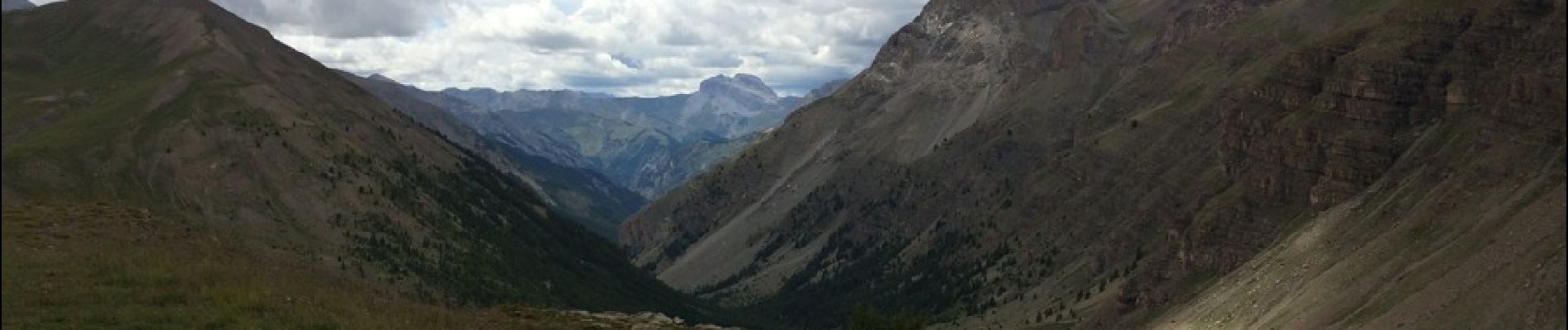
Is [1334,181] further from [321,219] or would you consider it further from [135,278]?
[321,219]

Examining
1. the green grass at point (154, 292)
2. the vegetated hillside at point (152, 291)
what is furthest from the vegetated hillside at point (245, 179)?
the green grass at point (154, 292)

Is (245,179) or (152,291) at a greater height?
(245,179)

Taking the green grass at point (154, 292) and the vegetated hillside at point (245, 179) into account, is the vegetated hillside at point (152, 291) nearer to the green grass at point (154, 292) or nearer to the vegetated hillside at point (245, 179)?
the green grass at point (154, 292)

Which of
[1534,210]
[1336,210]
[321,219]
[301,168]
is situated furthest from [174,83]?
[1534,210]

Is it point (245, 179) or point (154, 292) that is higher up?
point (245, 179)

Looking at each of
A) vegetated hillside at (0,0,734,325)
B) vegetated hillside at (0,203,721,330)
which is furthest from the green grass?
vegetated hillside at (0,0,734,325)

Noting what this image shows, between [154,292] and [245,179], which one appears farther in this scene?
[245,179]

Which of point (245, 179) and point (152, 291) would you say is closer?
point (152, 291)

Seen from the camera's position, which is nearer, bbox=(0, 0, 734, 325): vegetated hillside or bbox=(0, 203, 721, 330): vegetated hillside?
bbox=(0, 203, 721, 330): vegetated hillside

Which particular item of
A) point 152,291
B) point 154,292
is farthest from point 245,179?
point 154,292

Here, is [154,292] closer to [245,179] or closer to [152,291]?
[152,291]

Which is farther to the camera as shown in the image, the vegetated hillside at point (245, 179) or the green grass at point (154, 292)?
the vegetated hillside at point (245, 179)

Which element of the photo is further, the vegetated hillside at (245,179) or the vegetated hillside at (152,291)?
the vegetated hillside at (245,179)

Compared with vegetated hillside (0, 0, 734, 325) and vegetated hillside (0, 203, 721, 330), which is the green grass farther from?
vegetated hillside (0, 0, 734, 325)
